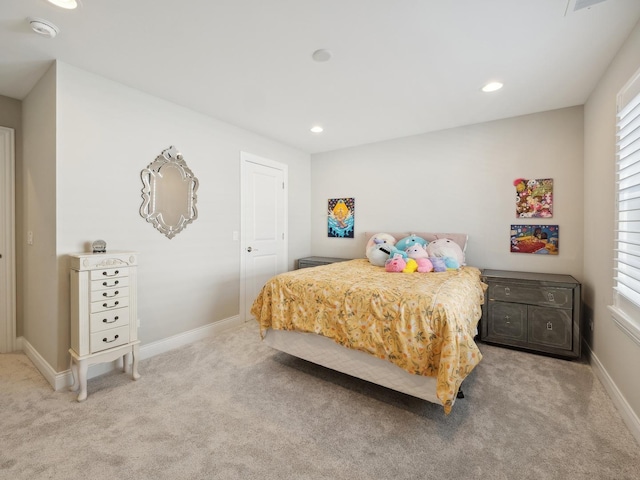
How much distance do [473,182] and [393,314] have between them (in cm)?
247

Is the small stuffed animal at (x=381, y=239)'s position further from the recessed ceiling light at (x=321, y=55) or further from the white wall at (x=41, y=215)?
the white wall at (x=41, y=215)

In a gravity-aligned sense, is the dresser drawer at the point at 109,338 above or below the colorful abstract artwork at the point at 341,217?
below

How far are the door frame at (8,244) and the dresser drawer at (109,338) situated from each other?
5.18 ft

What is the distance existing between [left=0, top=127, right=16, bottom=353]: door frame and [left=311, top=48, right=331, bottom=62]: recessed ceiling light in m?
2.99

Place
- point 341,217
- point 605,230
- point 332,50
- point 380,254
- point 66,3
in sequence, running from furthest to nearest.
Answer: point 341,217, point 380,254, point 605,230, point 332,50, point 66,3

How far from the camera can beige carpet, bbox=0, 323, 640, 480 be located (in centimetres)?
150

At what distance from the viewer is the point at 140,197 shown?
106 inches

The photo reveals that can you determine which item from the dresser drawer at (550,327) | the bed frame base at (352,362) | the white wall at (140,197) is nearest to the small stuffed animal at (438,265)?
the dresser drawer at (550,327)

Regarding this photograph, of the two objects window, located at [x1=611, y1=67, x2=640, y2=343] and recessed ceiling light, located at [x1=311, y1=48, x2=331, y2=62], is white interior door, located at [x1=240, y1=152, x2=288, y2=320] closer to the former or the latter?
recessed ceiling light, located at [x1=311, y1=48, x2=331, y2=62]

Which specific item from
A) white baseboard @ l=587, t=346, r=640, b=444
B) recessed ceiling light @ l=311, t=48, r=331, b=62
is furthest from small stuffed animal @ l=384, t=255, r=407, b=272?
recessed ceiling light @ l=311, t=48, r=331, b=62

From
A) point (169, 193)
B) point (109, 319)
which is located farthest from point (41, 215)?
point (109, 319)

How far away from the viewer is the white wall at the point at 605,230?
1840mm

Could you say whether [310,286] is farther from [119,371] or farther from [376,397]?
[119,371]

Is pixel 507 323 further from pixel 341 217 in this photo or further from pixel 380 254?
pixel 341 217
